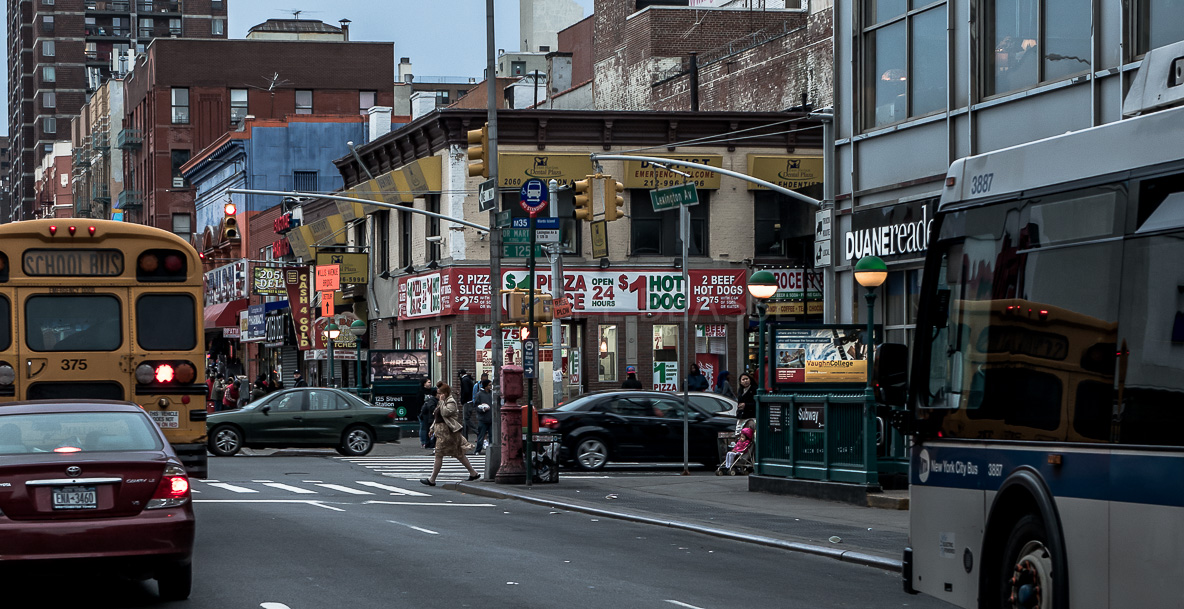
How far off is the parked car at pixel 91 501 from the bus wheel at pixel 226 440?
22.3 m

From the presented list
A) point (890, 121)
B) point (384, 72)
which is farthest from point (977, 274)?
point (384, 72)

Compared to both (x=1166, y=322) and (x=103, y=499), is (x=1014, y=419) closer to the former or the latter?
(x=1166, y=322)

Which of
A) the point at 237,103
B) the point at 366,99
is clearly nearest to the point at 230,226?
the point at 366,99

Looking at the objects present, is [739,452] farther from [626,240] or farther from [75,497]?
[626,240]

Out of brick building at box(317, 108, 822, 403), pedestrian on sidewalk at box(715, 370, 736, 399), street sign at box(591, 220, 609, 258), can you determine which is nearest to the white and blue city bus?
pedestrian on sidewalk at box(715, 370, 736, 399)

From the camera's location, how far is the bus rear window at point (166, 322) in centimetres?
1525

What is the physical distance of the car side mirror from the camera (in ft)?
32.4

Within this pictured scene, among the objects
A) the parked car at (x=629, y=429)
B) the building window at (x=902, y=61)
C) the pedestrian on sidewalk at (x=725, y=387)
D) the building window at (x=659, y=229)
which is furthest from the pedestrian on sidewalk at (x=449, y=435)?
the building window at (x=659, y=229)

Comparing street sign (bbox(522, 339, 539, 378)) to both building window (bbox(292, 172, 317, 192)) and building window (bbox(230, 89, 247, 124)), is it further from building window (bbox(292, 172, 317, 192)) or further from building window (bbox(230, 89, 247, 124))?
building window (bbox(230, 89, 247, 124))

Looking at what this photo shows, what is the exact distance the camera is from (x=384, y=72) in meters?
86.3

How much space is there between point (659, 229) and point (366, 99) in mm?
44223

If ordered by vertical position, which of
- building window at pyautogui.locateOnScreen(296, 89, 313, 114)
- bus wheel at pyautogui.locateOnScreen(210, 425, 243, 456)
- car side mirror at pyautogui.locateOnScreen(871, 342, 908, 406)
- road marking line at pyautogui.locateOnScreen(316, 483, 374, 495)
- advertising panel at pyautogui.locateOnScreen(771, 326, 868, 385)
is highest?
building window at pyautogui.locateOnScreen(296, 89, 313, 114)

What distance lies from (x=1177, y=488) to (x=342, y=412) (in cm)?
2822

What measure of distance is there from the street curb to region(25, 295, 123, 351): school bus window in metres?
6.67
